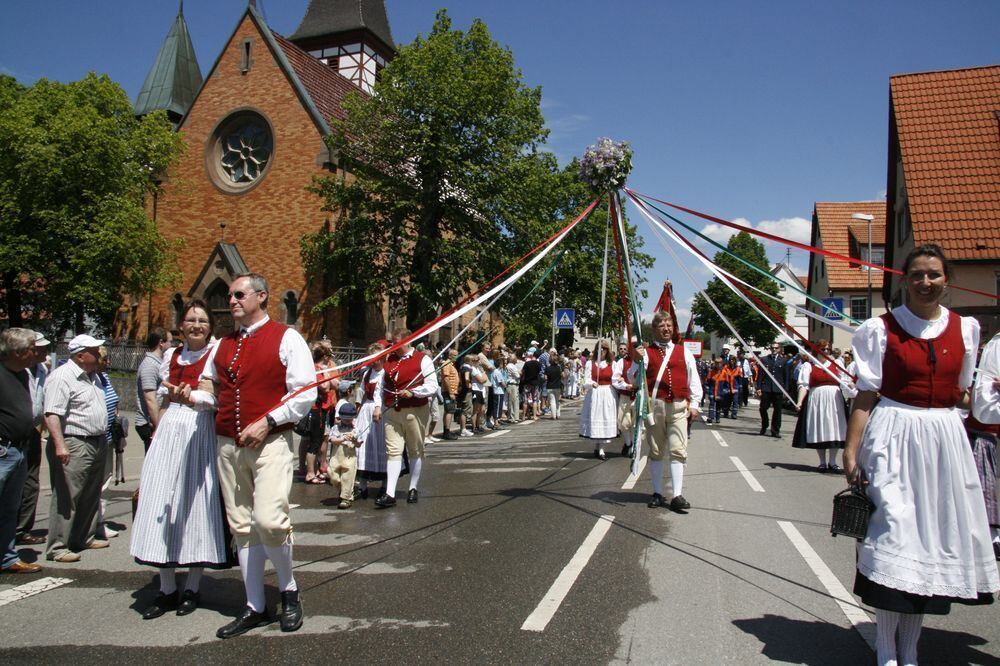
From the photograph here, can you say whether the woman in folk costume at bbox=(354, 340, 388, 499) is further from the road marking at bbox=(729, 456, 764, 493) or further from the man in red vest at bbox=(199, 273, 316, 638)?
the road marking at bbox=(729, 456, 764, 493)

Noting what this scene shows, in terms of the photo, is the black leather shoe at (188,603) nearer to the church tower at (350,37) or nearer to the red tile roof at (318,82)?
the red tile roof at (318,82)

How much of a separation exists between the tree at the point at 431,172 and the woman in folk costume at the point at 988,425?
71.9 ft

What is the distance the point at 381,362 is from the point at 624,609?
4.71m

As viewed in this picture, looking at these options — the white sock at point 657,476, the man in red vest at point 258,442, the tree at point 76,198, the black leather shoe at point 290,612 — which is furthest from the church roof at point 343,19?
the black leather shoe at point 290,612

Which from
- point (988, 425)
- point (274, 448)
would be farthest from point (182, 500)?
point (988, 425)

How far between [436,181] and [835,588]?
77.3 feet

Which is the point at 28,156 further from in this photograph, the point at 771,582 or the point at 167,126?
the point at 771,582

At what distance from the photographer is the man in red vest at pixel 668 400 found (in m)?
7.79

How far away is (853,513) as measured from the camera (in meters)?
3.74

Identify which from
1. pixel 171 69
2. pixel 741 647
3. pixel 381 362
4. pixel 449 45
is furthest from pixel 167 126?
pixel 741 647

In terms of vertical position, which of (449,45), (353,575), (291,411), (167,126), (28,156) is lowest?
(353,575)

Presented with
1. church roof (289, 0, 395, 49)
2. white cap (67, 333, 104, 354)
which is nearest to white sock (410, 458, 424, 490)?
white cap (67, 333, 104, 354)

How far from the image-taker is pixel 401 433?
8.34 meters

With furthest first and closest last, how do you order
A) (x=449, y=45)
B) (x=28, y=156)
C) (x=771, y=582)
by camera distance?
1. (x=449, y=45)
2. (x=28, y=156)
3. (x=771, y=582)
